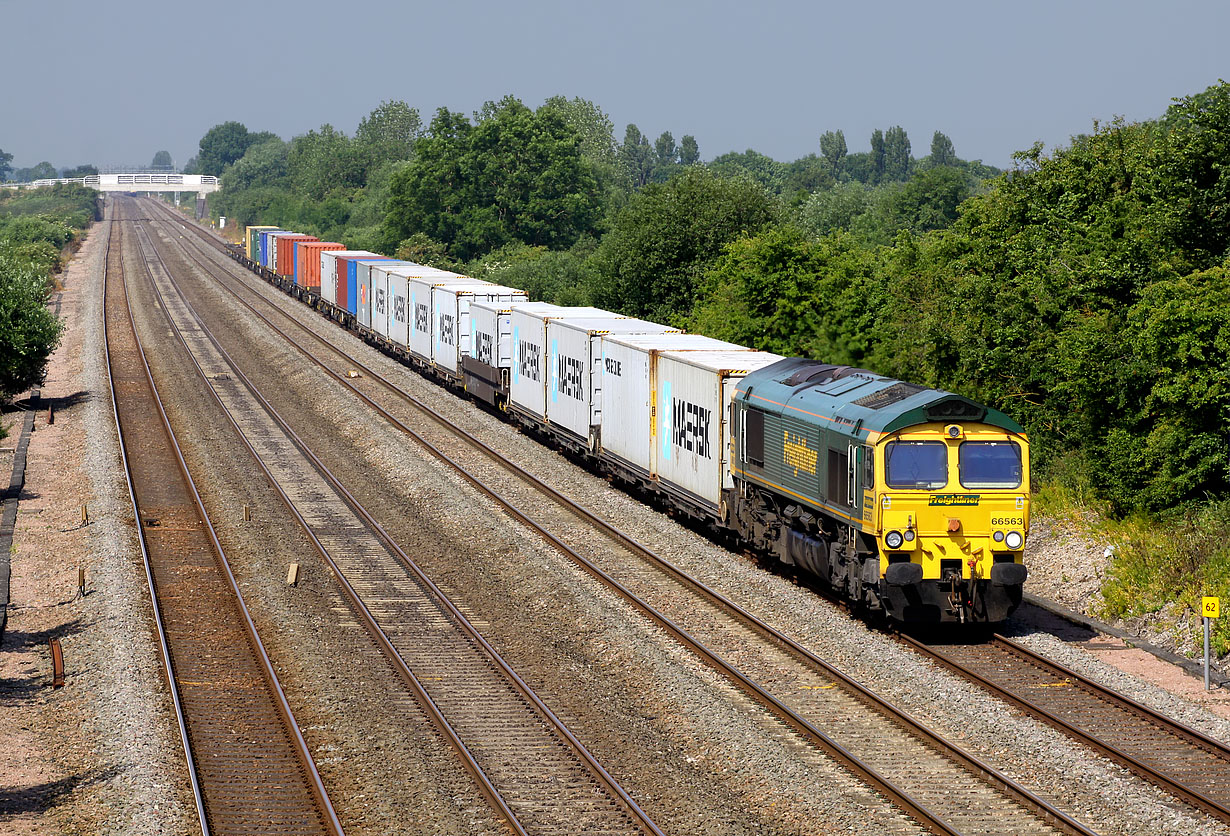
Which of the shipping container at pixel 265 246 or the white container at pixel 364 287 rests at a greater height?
the shipping container at pixel 265 246

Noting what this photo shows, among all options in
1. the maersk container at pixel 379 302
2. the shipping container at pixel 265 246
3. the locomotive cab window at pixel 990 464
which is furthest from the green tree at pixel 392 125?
the locomotive cab window at pixel 990 464

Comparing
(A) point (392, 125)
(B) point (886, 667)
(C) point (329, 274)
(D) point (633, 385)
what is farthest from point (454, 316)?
(A) point (392, 125)

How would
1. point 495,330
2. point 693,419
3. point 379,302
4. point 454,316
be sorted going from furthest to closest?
point 379,302, point 454,316, point 495,330, point 693,419

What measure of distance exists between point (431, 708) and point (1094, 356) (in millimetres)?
15724

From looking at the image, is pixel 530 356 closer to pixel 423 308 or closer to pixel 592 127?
pixel 423 308

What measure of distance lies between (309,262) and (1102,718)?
2613 inches

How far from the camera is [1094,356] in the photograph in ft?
86.2

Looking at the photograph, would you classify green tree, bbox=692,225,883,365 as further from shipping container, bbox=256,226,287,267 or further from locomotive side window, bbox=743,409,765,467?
shipping container, bbox=256,226,287,267

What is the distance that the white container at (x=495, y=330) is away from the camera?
133ft

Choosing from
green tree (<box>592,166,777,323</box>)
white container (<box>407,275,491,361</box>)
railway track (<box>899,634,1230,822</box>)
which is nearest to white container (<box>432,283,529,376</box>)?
white container (<box>407,275,491,361</box>)

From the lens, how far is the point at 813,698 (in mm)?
17844

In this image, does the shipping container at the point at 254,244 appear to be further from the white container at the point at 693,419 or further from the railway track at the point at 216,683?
the white container at the point at 693,419

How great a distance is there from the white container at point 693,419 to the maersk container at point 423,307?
69.0 ft

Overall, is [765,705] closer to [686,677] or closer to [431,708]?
[686,677]
